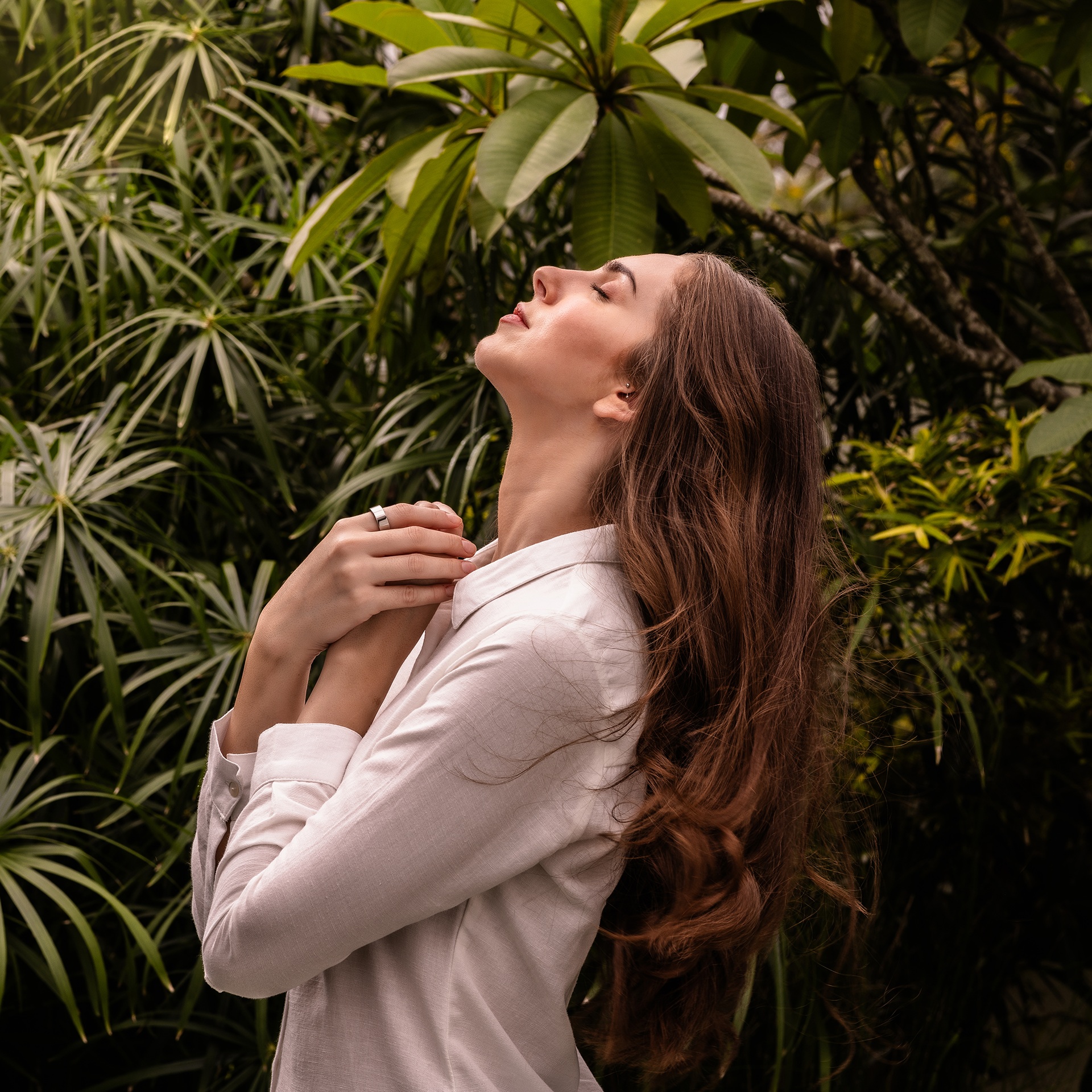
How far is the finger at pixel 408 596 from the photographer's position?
79 cm

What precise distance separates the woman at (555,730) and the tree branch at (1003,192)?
1054mm

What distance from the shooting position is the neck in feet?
2.90

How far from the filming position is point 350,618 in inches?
31.1

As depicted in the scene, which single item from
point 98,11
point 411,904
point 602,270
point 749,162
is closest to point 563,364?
point 602,270

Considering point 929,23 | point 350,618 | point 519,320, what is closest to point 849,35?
point 929,23

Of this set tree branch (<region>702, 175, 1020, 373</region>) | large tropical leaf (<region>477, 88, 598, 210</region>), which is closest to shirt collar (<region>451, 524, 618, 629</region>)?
large tropical leaf (<region>477, 88, 598, 210</region>)

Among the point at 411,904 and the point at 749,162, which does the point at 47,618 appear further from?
the point at 749,162

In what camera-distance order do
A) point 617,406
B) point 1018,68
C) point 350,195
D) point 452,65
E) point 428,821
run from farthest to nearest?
point 1018,68 → point 350,195 → point 452,65 → point 617,406 → point 428,821

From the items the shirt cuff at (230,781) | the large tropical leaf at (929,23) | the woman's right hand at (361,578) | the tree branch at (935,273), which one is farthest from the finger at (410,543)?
the tree branch at (935,273)

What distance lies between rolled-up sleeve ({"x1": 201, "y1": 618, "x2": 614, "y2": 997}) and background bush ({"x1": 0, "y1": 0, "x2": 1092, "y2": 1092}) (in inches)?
25.9

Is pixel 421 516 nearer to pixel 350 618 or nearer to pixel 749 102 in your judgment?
pixel 350 618

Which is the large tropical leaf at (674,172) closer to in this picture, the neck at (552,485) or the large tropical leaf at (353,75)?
the large tropical leaf at (353,75)

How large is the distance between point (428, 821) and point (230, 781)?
26cm

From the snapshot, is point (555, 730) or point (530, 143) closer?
point (555, 730)
